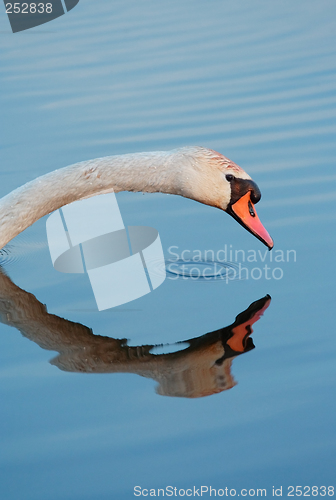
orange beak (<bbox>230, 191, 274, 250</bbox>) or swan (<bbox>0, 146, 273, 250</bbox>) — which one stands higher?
swan (<bbox>0, 146, 273, 250</bbox>)

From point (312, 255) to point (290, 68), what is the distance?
24.0 ft

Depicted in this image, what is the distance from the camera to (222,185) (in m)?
6.18

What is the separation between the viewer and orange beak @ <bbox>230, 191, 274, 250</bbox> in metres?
6.23

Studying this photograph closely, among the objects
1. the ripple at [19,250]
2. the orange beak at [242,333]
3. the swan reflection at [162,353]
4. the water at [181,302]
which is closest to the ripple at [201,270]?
the water at [181,302]

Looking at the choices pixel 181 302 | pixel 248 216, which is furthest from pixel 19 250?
pixel 248 216

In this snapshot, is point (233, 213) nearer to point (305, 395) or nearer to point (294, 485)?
point (305, 395)

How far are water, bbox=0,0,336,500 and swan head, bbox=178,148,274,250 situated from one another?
0.41 meters

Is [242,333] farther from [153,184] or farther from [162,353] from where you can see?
[153,184]

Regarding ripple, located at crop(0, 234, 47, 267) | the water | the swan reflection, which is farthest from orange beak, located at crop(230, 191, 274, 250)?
ripple, located at crop(0, 234, 47, 267)

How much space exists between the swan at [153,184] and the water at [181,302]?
42 cm

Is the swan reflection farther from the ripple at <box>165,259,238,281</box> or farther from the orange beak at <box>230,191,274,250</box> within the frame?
the orange beak at <box>230,191,274,250</box>

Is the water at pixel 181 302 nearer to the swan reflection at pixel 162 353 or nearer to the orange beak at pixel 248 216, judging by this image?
the swan reflection at pixel 162 353

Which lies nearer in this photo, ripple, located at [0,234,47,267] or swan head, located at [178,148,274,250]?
swan head, located at [178,148,274,250]

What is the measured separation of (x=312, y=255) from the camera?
6281mm
